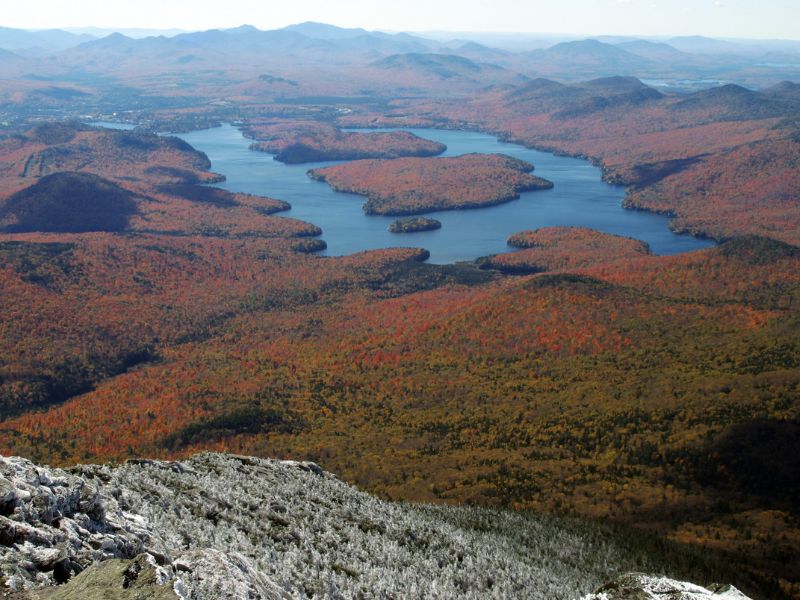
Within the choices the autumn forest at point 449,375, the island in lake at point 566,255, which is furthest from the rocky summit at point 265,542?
the island in lake at point 566,255

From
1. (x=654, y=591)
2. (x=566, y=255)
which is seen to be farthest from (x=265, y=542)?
(x=566, y=255)

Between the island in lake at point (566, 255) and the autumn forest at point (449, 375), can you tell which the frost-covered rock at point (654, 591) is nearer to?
the autumn forest at point (449, 375)

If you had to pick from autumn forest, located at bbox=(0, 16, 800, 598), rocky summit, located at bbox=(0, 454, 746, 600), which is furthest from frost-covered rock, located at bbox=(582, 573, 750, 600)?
autumn forest, located at bbox=(0, 16, 800, 598)

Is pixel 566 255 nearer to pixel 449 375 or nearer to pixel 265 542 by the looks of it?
A: pixel 449 375

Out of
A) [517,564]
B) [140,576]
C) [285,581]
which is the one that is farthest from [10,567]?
[517,564]

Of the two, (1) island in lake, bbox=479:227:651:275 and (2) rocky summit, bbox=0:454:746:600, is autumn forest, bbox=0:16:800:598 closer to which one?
(1) island in lake, bbox=479:227:651:275

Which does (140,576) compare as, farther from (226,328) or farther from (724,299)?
(724,299)
